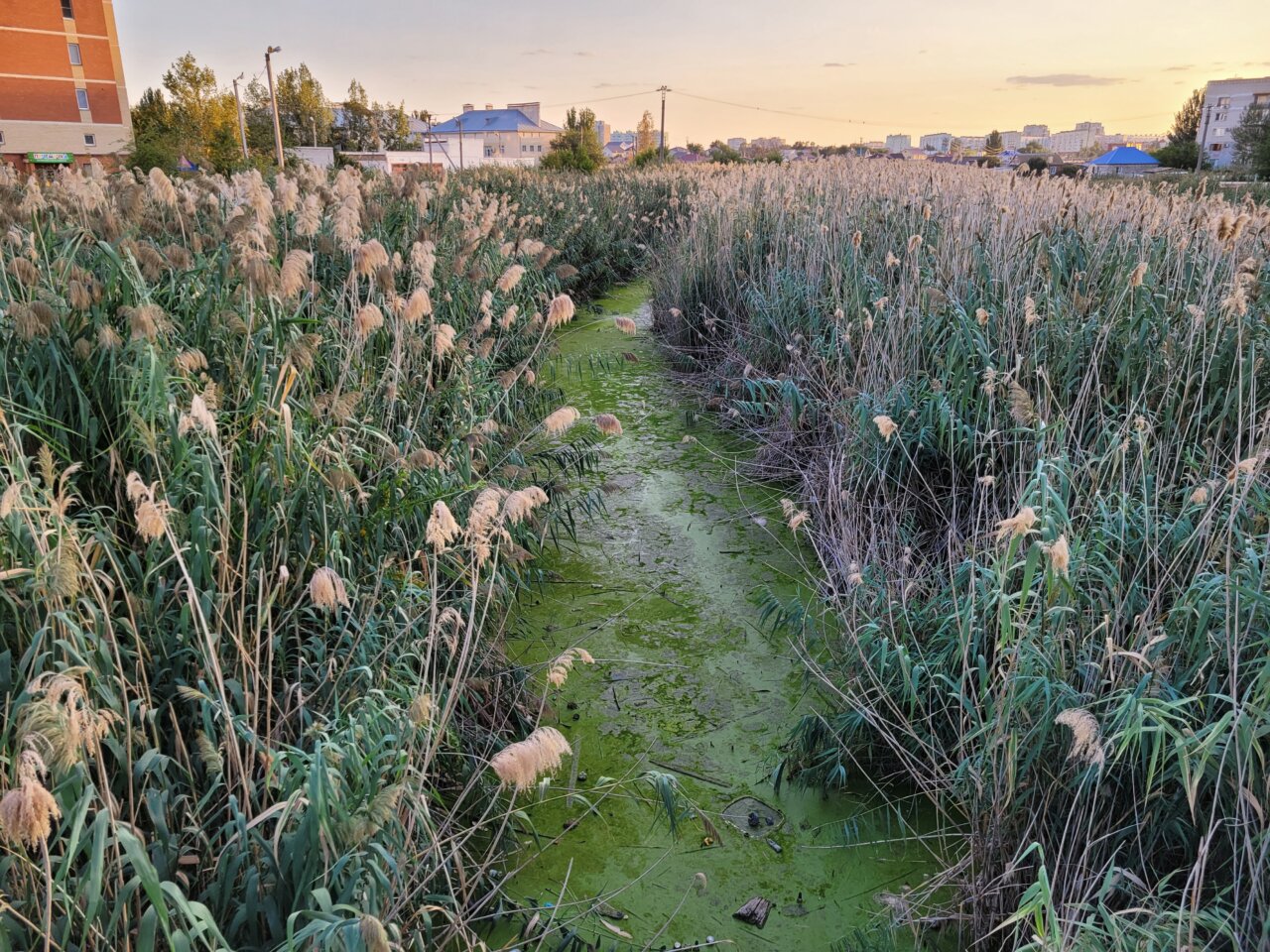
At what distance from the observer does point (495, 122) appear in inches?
3435

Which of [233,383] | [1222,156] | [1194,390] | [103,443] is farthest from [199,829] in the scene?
[1222,156]

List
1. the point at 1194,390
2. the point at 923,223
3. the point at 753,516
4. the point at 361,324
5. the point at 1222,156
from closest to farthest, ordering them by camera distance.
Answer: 1. the point at 361,324
2. the point at 1194,390
3. the point at 753,516
4. the point at 923,223
5. the point at 1222,156

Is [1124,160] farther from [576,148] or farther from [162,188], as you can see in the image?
[162,188]

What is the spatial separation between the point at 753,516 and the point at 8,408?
3.37 meters

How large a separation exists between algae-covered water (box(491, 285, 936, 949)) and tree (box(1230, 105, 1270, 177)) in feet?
102

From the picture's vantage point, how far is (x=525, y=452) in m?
4.64

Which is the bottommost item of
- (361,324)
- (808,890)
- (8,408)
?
(808,890)

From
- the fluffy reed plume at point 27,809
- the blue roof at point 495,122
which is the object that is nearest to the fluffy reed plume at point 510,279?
the fluffy reed plume at point 27,809

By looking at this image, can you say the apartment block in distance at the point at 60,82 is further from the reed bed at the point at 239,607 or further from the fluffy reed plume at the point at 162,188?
the reed bed at the point at 239,607

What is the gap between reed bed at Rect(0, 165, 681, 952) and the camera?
1456 millimetres

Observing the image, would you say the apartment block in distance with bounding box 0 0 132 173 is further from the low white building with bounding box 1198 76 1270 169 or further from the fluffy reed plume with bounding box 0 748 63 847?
the low white building with bounding box 1198 76 1270 169

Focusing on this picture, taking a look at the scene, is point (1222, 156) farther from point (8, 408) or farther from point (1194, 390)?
point (8, 408)

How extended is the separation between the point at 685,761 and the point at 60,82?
175ft

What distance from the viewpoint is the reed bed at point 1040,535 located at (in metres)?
1.79
